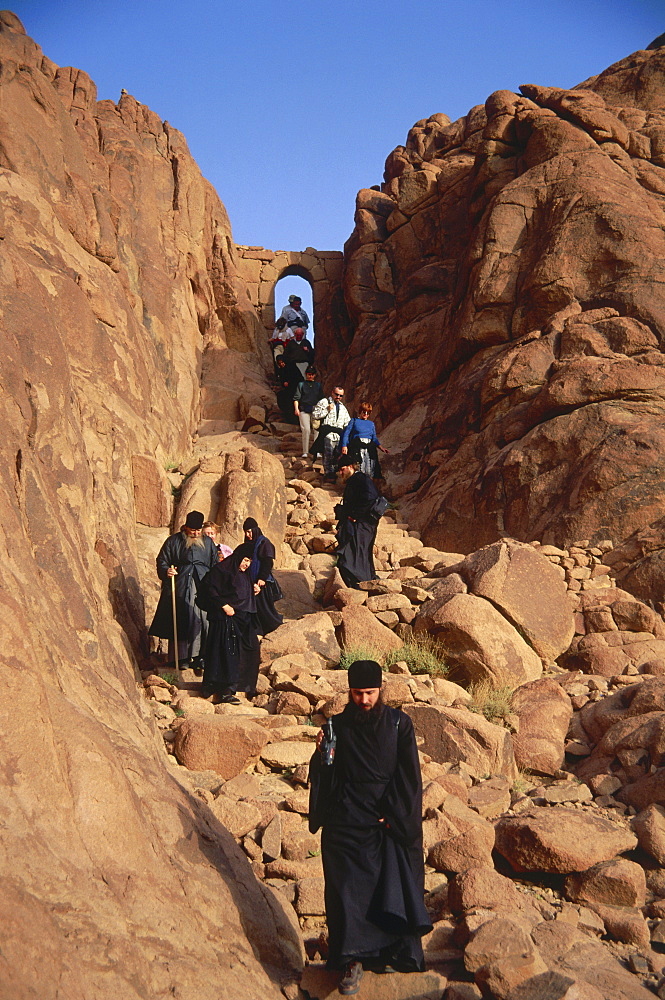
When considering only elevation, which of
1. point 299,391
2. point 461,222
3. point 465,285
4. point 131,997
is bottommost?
point 131,997

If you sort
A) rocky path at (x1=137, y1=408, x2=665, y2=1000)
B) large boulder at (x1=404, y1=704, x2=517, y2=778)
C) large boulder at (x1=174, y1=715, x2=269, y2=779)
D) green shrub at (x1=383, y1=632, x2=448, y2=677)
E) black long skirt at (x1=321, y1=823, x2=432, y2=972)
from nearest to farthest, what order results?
black long skirt at (x1=321, y1=823, x2=432, y2=972), rocky path at (x1=137, y1=408, x2=665, y2=1000), large boulder at (x1=174, y1=715, x2=269, y2=779), large boulder at (x1=404, y1=704, x2=517, y2=778), green shrub at (x1=383, y1=632, x2=448, y2=677)

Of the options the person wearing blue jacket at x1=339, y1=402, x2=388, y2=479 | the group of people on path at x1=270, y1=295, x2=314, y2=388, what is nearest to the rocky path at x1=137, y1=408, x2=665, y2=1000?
the person wearing blue jacket at x1=339, y1=402, x2=388, y2=479

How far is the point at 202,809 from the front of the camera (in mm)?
5121

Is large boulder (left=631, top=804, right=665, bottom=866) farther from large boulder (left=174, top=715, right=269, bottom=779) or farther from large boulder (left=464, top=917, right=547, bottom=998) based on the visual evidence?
large boulder (left=174, top=715, right=269, bottom=779)

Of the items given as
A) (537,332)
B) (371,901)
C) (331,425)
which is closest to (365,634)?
(371,901)

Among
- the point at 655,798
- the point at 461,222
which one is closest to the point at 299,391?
the point at 461,222

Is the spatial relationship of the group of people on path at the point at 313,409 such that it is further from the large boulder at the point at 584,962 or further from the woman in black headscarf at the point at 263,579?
the large boulder at the point at 584,962

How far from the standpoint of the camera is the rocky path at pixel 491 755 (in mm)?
4582

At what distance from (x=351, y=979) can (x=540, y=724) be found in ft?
14.2

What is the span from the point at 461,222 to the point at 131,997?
2030 centimetres

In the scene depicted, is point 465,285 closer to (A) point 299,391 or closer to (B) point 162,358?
(A) point 299,391

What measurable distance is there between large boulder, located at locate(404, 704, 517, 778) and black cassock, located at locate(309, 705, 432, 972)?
2804mm

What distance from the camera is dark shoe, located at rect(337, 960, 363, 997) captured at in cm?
410

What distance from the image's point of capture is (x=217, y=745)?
6.63m
